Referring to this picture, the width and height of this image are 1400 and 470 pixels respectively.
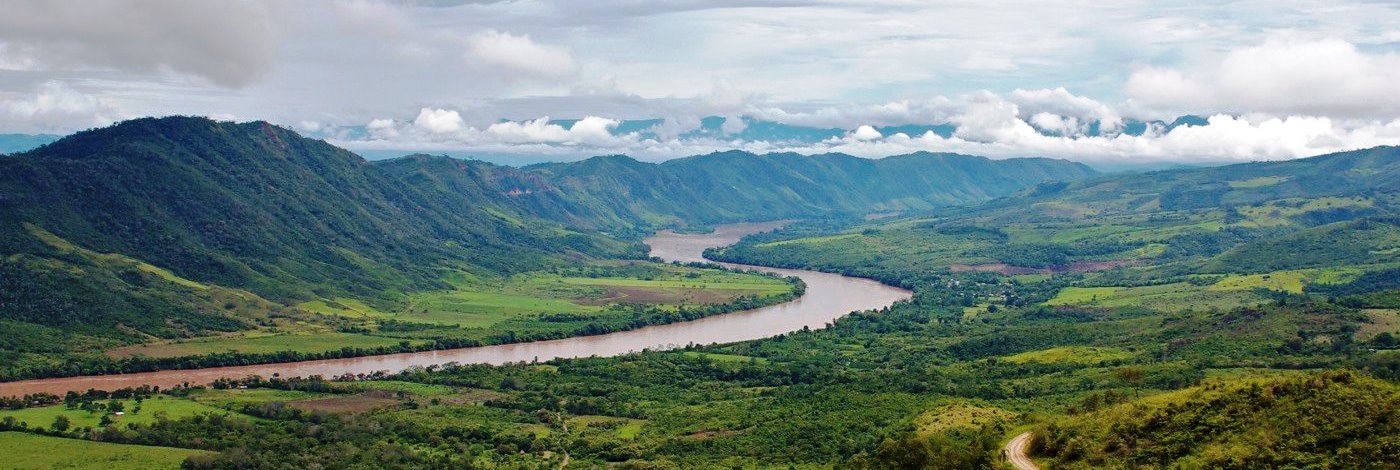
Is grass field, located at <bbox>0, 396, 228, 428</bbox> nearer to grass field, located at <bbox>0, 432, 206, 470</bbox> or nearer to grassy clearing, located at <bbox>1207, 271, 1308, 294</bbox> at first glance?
grass field, located at <bbox>0, 432, 206, 470</bbox>

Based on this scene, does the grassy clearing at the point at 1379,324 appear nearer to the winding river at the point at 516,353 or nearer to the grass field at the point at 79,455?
the winding river at the point at 516,353

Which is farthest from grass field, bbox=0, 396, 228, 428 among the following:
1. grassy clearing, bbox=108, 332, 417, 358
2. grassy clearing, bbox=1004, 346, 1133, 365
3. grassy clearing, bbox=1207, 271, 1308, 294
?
grassy clearing, bbox=1207, 271, 1308, 294

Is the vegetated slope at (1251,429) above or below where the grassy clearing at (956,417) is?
above

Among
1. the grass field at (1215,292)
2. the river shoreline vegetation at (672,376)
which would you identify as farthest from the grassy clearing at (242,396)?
the grass field at (1215,292)

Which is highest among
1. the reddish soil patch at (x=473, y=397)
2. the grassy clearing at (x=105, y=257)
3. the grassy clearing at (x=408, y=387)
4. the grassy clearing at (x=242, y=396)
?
the grassy clearing at (x=105, y=257)

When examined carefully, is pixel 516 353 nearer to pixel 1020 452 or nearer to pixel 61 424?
pixel 61 424

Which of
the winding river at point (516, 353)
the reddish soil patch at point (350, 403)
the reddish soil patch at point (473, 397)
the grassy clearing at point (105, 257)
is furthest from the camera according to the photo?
the grassy clearing at point (105, 257)

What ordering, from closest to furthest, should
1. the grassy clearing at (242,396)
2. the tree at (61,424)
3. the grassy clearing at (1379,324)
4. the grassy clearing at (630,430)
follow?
the tree at (61,424), the grassy clearing at (630,430), the grassy clearing at (1379,324), the grassy clearing at (242,396)

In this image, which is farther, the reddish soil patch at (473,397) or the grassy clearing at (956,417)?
the reddish soil patch at (473,397)
